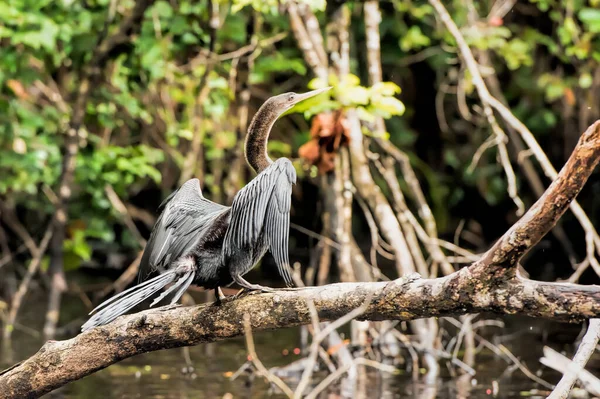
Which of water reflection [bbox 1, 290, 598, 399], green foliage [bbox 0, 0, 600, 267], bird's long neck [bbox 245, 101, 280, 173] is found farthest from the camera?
green foliage [bbox 0, 0, 600, 267]

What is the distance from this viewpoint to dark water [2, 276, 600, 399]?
5.63 metres

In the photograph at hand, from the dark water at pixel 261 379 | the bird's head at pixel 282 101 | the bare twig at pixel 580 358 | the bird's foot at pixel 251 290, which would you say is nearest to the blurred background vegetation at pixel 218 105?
the bird's head at pixel 282 101

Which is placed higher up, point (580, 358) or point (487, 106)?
point (487, 106)

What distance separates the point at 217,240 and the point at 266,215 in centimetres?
33

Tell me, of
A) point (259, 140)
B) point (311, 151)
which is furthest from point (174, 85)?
point (259, 140)

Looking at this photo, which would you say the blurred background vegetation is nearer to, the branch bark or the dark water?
the dark water

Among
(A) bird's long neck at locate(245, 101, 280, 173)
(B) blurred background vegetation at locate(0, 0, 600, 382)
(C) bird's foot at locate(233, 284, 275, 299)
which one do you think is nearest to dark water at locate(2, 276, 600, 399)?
Answer: (B) blurred background vegetation at locate(0, 0, 600, 382)

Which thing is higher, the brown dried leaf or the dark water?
the brown dried leaf

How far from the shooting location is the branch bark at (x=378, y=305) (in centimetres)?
278

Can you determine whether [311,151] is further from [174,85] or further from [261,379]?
[174,85]

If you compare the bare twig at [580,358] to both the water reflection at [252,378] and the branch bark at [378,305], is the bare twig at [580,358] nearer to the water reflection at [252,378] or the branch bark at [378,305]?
the branch bark at [378,305]

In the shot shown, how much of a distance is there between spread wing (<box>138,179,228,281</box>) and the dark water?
1.77m

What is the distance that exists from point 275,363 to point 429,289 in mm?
3657

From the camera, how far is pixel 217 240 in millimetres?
3732
